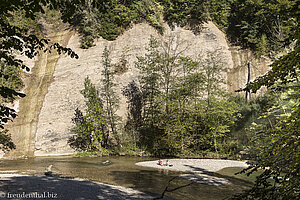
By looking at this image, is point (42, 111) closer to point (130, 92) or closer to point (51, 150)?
point (51, 150)

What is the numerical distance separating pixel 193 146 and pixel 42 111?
13.6 m

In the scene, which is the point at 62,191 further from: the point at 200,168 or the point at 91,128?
the point at 91,128

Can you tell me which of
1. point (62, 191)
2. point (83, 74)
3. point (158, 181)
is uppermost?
point (83, 74)

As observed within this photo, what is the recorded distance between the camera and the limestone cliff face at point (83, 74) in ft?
54.4

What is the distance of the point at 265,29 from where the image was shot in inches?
931

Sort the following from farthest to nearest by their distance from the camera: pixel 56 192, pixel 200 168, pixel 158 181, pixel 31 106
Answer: pixel 31 106 < pixel 200 168 < pixel 158 181 < pixel 56 192

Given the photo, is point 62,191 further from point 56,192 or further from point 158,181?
point 158,181

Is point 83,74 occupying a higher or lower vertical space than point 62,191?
higher

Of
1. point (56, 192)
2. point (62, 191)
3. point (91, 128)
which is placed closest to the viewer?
point (56, 192)

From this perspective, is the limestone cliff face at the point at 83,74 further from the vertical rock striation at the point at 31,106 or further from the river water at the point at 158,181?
the river water at the point at 158,181

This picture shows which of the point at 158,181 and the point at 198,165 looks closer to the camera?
the point at 158,181

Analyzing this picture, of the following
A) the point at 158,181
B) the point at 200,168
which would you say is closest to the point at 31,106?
the point at 158,181

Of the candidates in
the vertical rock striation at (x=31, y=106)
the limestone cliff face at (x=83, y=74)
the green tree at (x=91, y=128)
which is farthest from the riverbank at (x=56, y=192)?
the vertical rock striation at (x=31, y=106)

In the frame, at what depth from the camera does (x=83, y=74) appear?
20562 millimetres
